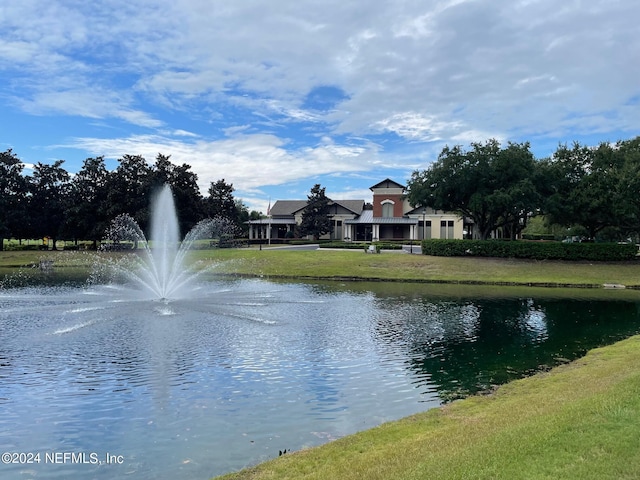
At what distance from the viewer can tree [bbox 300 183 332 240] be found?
78000 millimetres

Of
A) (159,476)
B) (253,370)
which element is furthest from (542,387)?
(159,476)

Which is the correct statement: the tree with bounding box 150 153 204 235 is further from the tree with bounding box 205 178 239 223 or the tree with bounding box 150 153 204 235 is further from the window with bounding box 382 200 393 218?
the window with bounding box 382 200 393 218

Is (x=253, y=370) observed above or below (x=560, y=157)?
below

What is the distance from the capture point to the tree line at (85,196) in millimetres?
59906

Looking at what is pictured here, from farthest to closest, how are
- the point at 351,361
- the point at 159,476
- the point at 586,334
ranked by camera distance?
the point at 586,334 < the point at 351,361 < the point at 159,476

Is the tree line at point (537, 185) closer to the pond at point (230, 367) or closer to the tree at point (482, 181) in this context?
the tree at point (482, 181)

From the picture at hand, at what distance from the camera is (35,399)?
11.7m

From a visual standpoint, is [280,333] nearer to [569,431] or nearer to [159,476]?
[159,476]

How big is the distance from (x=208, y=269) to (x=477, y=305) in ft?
82.8

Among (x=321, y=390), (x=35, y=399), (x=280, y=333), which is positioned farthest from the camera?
(x=280, y=333)

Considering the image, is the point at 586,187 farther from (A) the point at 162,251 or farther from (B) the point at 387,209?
(A) the point at 162,251

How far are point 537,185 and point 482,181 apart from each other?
17.3ft

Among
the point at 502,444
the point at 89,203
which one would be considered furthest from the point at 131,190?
the point at 502,444

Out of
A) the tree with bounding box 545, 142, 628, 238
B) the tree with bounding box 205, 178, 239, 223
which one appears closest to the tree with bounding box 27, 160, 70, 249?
the tree with bounding box 205, 178, 239, 223
